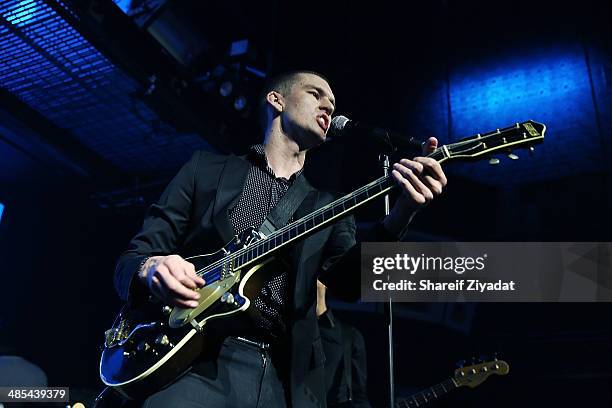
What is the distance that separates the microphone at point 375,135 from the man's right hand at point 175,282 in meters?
1.10

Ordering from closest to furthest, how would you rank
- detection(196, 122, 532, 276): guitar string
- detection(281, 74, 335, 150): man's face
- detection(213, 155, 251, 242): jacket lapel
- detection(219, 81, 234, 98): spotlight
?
detection(196, 122, 532, 276): guitar string
detection(213, 155, 251, 242): jacket lapel
detection(281, 74, 335, 150): man's face
detection(219, 81, 234, 98): spotlight

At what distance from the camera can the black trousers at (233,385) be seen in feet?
5.59

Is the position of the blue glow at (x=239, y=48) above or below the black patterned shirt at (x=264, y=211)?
above

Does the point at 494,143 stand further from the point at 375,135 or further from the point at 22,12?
the point at 22,12

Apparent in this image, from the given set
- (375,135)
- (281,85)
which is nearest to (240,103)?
(281,85)

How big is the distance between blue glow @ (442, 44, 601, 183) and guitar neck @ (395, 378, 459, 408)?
10.5ft

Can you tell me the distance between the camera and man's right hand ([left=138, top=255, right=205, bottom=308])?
1.66m

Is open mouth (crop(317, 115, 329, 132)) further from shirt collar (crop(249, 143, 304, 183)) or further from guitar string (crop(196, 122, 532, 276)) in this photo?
guitar string (crop(196, 122, 532, 276))

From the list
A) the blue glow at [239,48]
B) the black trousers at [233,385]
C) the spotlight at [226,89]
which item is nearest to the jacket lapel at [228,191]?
the black trousers at [233,385]

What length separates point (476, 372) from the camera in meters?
4.53

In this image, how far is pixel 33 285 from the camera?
226 inches

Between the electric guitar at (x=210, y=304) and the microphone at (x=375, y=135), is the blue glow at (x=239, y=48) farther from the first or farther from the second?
the electric guitar at (x=210, y=304)

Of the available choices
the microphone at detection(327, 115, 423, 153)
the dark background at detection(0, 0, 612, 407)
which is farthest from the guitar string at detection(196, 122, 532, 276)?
the dark background at detection(0, 0, 612, 407)

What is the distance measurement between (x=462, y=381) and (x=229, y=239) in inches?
128
